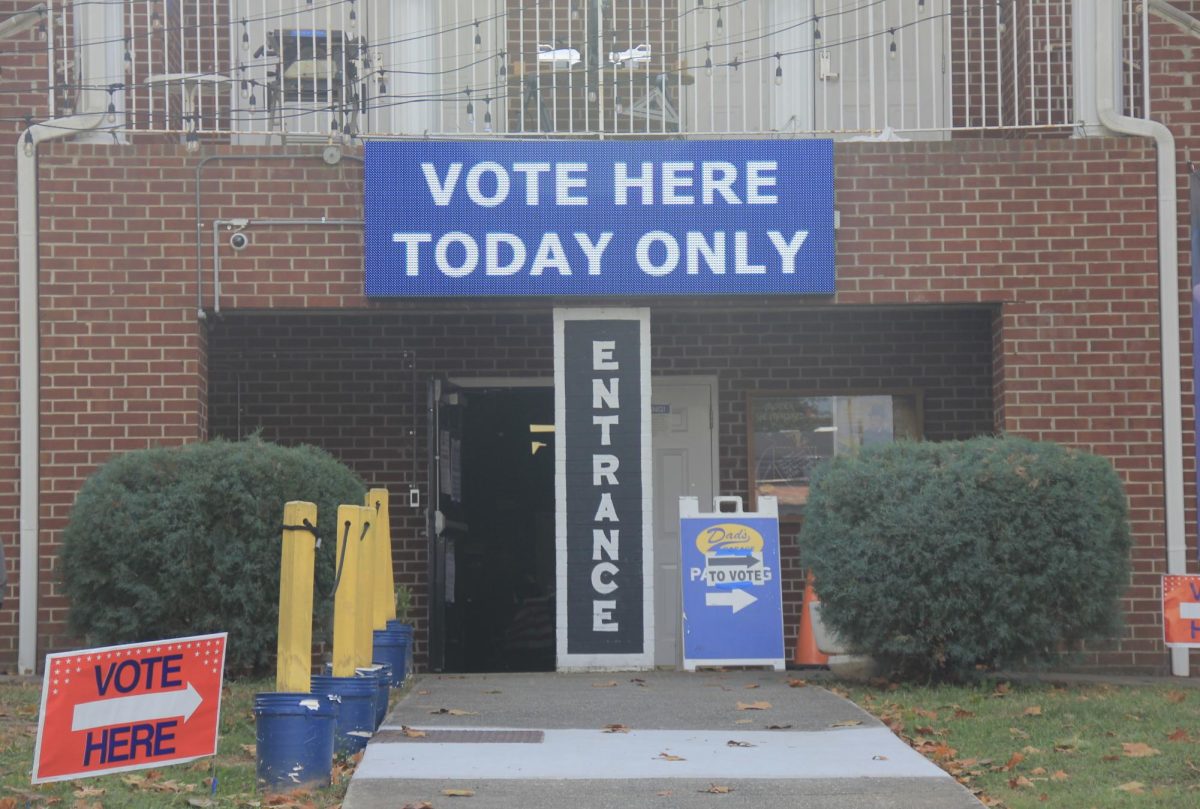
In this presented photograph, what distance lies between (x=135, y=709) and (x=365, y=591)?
1.71 m

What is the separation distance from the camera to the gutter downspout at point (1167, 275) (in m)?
11.9

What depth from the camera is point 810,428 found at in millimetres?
13992

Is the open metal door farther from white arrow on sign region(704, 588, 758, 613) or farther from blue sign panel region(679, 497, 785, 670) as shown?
white arrow on sign region(704, 588, 758, 613)

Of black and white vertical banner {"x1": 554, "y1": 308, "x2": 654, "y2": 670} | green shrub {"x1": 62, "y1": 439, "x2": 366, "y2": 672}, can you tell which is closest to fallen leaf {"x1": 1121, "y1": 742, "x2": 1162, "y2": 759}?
black and white vertical banner {"x1": 554, "y1": 308, "x2": 654, "y2": 670}

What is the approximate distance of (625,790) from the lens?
22.4ft

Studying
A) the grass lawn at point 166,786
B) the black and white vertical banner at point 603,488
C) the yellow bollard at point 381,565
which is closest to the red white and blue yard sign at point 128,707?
the grass lawn at point 166,786

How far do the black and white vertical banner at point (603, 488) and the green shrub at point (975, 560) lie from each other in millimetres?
1922

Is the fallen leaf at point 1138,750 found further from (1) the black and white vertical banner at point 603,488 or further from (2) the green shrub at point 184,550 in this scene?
(2) the green shrub at point 184,550

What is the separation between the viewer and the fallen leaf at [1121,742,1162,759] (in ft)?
24.9

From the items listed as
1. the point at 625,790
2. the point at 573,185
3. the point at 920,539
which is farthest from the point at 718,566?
the point at 625,790

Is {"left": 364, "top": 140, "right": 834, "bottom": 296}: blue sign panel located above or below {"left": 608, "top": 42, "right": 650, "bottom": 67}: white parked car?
below

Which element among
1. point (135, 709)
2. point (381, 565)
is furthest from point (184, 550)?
point (135, 709)

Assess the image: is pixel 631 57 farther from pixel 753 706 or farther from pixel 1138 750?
pixel 1138 750

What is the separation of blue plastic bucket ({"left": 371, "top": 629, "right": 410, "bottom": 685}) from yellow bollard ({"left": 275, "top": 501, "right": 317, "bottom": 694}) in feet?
8.96
